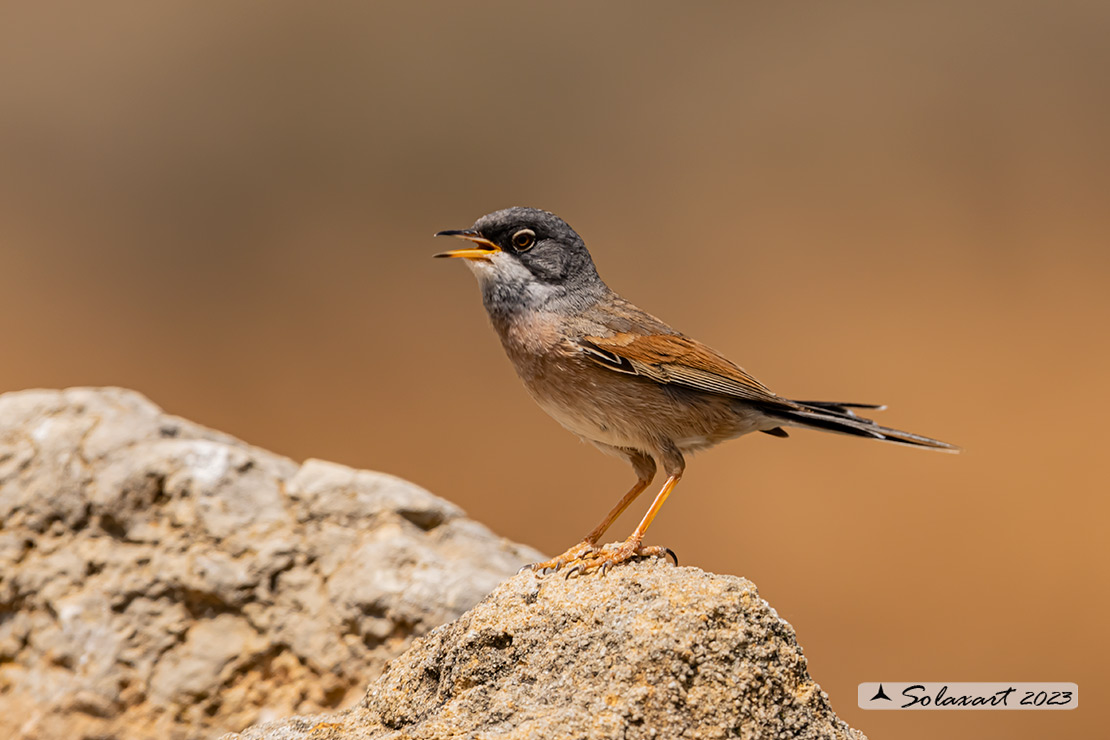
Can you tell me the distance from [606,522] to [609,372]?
62 centimetres

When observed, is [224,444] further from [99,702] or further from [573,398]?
[573,398]

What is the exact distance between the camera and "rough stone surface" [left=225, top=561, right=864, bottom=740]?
2855mm

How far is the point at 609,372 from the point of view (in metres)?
3.93

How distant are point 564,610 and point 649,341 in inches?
51.0

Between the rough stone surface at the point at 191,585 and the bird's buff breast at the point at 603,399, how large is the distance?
145cm

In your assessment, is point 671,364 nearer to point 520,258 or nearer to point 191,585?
point 520,258

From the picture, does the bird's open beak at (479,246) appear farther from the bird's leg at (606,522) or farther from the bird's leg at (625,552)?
the bird's leg at (625,552)

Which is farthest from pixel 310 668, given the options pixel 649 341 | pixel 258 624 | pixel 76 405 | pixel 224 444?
pixel 649 341

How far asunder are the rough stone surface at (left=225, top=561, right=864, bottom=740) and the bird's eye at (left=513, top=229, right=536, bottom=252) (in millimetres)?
1443

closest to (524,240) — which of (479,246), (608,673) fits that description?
(479,246)

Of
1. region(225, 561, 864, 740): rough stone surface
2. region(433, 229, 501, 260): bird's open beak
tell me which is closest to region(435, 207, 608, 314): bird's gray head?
region(433, 229, 501, 260): bird's open beak

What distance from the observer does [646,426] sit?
3.93 metres

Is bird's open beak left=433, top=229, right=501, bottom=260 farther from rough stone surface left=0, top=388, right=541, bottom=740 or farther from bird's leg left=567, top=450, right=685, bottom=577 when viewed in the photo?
rough stone surface left=0, top=388, right=541, bottom=740

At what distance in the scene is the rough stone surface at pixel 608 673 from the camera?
2.86m
